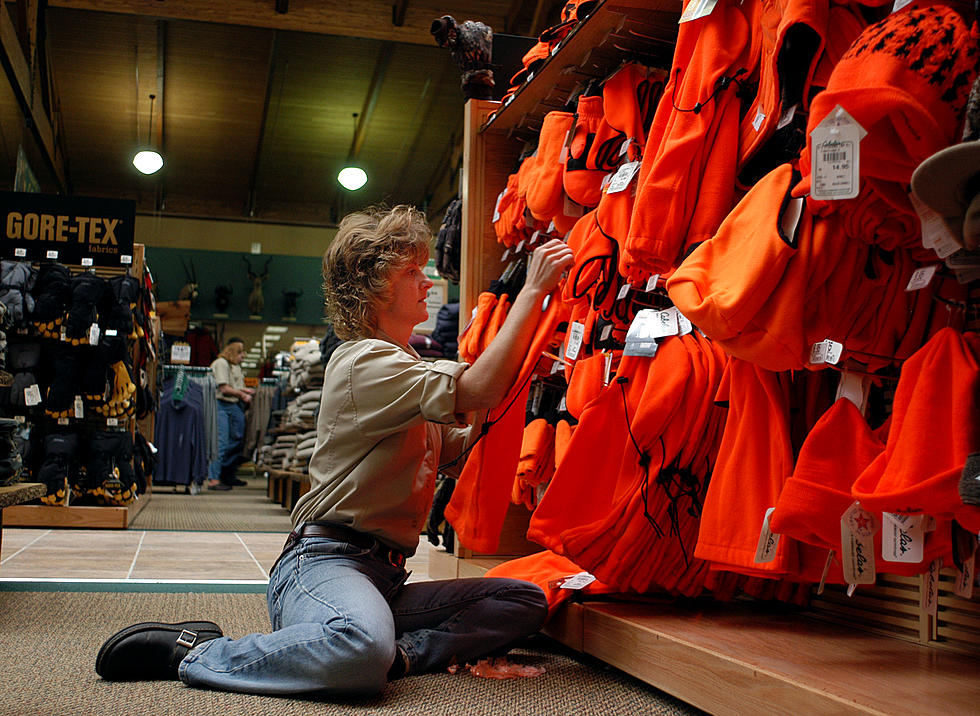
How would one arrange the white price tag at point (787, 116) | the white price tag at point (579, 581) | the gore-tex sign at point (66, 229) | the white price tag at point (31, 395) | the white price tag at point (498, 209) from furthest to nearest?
the gore-tex sign at point (66, 229), the white price tag at point (31, 395), the white price tag at point (498, 209), the white price tag at point (579, 581), the white price tag at point (787, 116)

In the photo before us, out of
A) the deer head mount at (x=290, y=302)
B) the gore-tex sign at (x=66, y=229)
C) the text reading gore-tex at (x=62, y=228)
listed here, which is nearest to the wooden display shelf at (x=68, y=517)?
the gore-tex sign at (x=66, y=229)

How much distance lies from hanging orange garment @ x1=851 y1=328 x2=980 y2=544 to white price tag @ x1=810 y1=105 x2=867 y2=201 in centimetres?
33

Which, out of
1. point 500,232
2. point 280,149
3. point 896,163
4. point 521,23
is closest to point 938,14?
point 896,163

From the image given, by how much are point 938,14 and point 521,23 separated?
8038mm

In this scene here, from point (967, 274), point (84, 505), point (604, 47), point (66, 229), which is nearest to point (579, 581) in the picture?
point (967, 274)

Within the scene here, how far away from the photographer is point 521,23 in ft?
29.3

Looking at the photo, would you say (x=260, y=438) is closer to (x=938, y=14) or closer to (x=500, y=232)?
(x=500, y=232)

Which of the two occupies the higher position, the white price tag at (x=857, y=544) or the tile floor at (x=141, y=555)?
the white price tag at (x=857, y=544)

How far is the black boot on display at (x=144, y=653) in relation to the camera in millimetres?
1964

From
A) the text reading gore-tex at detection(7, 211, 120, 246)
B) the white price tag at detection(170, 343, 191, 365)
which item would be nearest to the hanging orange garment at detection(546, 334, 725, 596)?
the text reading gore-tex at detection(7, 211, 120, 246)

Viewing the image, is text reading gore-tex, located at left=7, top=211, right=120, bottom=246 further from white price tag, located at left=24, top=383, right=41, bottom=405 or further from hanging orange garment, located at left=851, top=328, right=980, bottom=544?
hanging orange garment, located at left=851, top=328, right=980, bottom=544

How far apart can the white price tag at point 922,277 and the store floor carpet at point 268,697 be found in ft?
3.14

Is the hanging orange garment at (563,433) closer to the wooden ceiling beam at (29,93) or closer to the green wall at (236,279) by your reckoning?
the wooden ceiling beam at (29,93)

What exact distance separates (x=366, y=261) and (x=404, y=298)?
0.13 m
